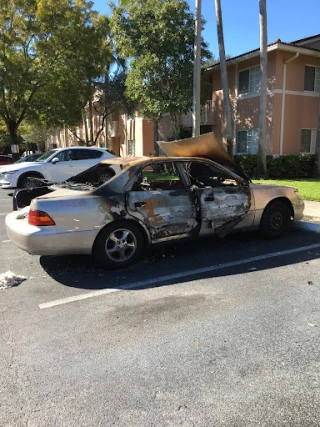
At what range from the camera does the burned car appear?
4.53m

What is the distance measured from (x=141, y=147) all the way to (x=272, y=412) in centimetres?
2518

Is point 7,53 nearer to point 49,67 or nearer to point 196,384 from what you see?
point 49,67

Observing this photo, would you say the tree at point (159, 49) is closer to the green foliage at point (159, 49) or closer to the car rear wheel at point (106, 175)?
the green foliage at point (159, 49)

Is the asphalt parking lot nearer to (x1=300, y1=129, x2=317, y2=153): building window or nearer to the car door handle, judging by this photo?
the car door handle

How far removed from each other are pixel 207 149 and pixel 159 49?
11912mm

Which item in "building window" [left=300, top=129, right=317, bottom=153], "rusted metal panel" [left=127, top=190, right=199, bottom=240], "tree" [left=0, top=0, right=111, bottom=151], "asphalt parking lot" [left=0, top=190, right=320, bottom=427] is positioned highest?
"tree" [left=0, top=0, right=111, bottom=151]

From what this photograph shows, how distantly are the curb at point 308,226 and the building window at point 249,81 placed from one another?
39.6ft

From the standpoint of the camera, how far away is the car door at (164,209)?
4.91 metres

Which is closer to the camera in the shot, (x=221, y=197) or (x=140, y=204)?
(x=140, y=204)

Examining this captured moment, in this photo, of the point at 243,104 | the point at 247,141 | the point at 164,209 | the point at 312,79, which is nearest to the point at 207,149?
the point at 164,209

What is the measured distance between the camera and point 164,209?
199 inches

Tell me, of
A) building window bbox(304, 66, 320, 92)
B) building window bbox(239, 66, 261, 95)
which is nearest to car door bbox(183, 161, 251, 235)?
building window bbox(239, 66, 261, 95)

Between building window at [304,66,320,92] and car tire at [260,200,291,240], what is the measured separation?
13.3 m

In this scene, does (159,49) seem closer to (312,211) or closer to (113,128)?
(312,211)
